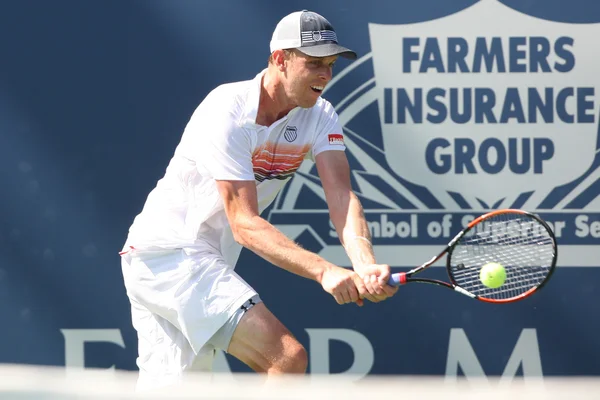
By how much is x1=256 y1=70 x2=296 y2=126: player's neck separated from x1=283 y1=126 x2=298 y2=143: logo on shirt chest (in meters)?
0.05

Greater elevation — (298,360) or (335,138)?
(335,138)

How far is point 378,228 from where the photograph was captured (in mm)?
4742

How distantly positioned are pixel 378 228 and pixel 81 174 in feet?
4.12

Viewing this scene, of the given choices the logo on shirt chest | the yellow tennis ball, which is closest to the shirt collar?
the logo on shirt chest

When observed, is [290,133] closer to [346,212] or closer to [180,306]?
[346,212]

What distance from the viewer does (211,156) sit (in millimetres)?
3646

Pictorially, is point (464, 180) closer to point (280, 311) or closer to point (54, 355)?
point (280, 311)

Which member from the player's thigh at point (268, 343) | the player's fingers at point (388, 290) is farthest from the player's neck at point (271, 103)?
the player's fingers at point (388, 290)

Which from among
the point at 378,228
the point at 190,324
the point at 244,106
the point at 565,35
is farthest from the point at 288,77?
the point at 565,35

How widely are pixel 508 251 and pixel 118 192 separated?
5.33 ft

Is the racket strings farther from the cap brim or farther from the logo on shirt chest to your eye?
the cap brim

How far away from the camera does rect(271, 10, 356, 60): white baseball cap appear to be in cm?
364

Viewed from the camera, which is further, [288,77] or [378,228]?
[378,228]

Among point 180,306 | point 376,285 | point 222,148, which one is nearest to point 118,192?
point 180,306
